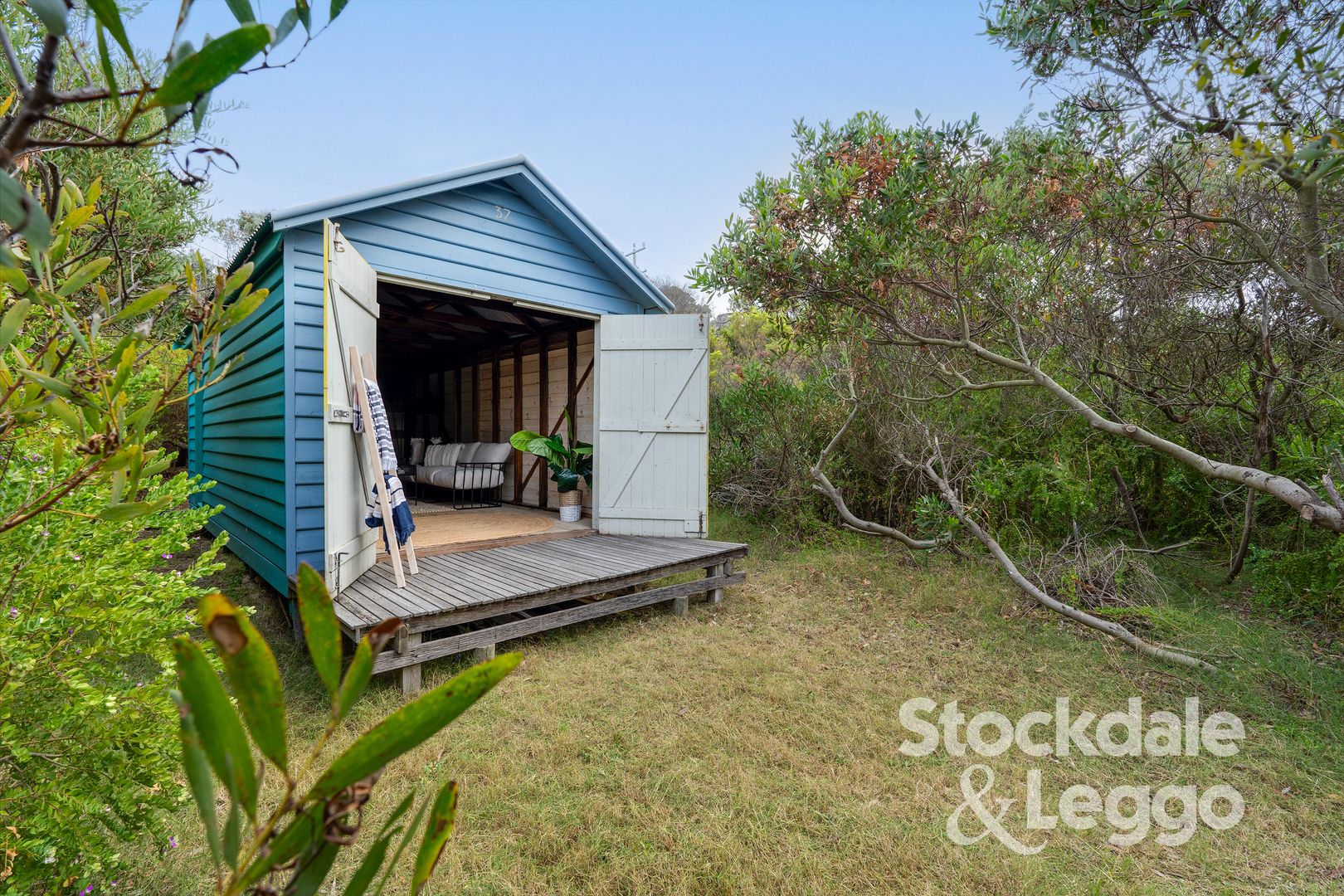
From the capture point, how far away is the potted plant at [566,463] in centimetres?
677

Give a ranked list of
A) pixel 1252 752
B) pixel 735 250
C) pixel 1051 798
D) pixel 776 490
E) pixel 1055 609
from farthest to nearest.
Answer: pixel 776 490
pixel 735 250
pixel 1055 609
pixel 1252 752
pixel 1051 798

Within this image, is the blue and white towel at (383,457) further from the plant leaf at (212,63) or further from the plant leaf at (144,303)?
the plant leaf at (212,63)

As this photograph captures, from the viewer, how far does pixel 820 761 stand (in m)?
2.82

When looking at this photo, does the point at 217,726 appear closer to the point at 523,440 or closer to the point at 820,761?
the point at 820,761

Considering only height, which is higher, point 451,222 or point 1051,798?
point 451,222

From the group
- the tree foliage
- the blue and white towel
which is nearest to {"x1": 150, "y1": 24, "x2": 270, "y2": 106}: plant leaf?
the tree foliage

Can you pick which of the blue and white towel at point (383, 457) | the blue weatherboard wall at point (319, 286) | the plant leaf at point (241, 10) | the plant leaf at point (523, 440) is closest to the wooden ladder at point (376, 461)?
the blue and white towel at point (383, 457)

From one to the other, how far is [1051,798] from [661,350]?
176 inches

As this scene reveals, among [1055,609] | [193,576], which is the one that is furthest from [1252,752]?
[193,576]

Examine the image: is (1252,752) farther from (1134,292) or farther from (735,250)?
(735,250)

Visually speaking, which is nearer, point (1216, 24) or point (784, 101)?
point (1216, 24)

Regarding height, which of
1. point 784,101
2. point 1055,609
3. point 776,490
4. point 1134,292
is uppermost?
point 784,101

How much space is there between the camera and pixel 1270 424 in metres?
4.66

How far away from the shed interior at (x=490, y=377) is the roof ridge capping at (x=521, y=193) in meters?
0.87
